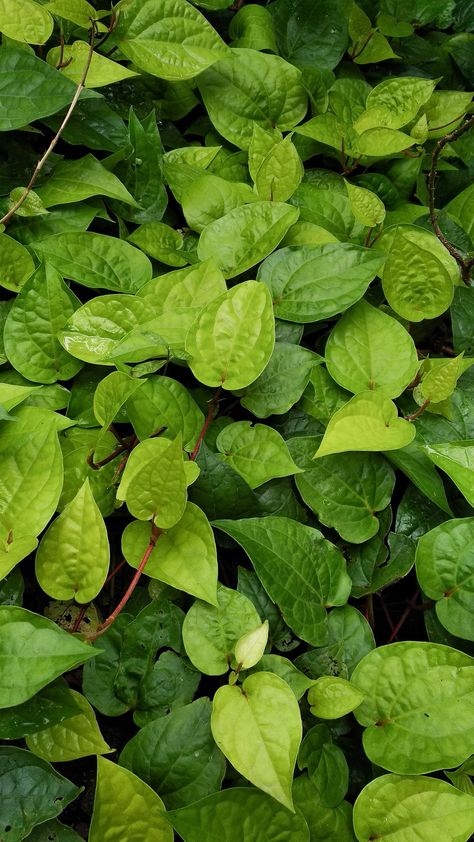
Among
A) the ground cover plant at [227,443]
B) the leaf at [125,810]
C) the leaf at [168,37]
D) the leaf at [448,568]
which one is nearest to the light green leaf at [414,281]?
the ground cover plant at [227,443]

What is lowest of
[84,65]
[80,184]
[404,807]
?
[404,807]

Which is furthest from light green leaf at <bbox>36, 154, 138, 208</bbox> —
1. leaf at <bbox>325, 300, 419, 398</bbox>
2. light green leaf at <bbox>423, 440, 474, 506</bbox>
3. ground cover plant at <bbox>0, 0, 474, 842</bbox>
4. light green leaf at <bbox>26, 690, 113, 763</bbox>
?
light green leaf at <bbox>26, 690, 113, 763</bbox>

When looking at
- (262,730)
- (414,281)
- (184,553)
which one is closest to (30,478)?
(184,553)

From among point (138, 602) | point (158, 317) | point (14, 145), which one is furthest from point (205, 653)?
point (14, 145)

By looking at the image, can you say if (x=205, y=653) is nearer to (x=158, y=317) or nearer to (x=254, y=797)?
(x=254, y=797)

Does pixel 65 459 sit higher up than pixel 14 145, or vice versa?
pixel 14 145

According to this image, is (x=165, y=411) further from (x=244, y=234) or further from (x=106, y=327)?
(x=244, y=234)

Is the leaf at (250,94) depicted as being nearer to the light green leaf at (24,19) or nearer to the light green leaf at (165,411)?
the light green leaf at (24,19)
